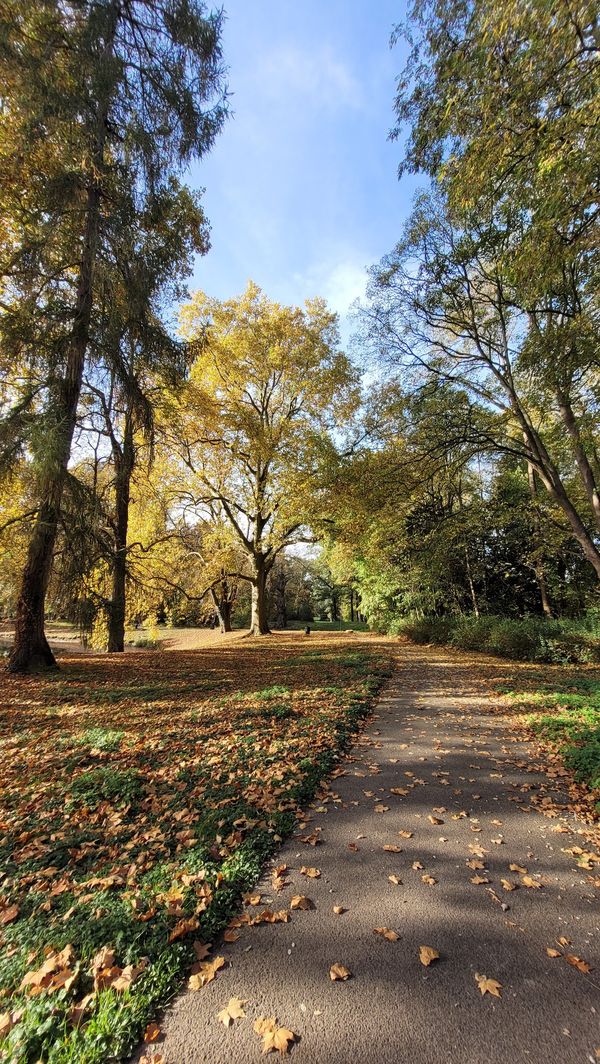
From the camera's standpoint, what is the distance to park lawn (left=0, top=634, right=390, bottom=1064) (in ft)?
6.88

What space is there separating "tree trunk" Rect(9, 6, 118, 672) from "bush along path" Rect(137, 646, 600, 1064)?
22.8 ft

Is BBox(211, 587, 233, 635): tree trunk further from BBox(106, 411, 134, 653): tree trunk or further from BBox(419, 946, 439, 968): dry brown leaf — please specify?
BBox(419, 946, 439, 968): dry brown leaf

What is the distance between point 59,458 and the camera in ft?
24.0

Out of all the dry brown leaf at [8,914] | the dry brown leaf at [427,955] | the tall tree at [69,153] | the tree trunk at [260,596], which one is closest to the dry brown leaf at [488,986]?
the dry brown leaf at [427,955]

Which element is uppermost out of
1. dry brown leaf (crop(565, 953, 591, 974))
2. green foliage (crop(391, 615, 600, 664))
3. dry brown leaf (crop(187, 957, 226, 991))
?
green foliage (crop(391, 615, 600, 664))

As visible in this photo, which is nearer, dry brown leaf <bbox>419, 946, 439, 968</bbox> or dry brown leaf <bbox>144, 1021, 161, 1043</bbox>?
dry brown leaf <bbox>144, 1021, 161, 1043</bbox>

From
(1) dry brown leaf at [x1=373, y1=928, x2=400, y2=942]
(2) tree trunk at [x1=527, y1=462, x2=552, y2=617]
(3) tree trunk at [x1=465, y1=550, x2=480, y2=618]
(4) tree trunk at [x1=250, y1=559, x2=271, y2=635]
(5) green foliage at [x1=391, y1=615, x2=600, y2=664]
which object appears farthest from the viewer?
(4) tree trunk at [x1=250, y1=559, x2=271, y2=635]

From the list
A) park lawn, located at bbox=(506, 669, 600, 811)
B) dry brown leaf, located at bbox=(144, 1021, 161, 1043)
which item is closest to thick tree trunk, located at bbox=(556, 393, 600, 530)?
park lawn, located at bbox=(506, 669, 600, 811)

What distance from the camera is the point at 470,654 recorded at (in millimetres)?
14977

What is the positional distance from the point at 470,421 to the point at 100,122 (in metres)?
10.4

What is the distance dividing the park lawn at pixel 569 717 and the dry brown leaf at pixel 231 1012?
146 inches

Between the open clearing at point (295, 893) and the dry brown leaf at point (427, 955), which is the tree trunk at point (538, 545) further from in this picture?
the dry brown leaf at point (427, 955)

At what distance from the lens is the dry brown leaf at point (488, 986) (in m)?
2.18

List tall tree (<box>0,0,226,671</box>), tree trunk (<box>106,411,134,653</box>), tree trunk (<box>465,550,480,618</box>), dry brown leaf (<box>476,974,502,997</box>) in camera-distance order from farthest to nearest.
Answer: tree trunk (<box>465,550,480,618</box>)
tree trunk (<box>106,411,134,653</box>)
tall tree (<box>0,0,226,671</box>)
dry brown leaf (<box>476,974,502,997</box>)
